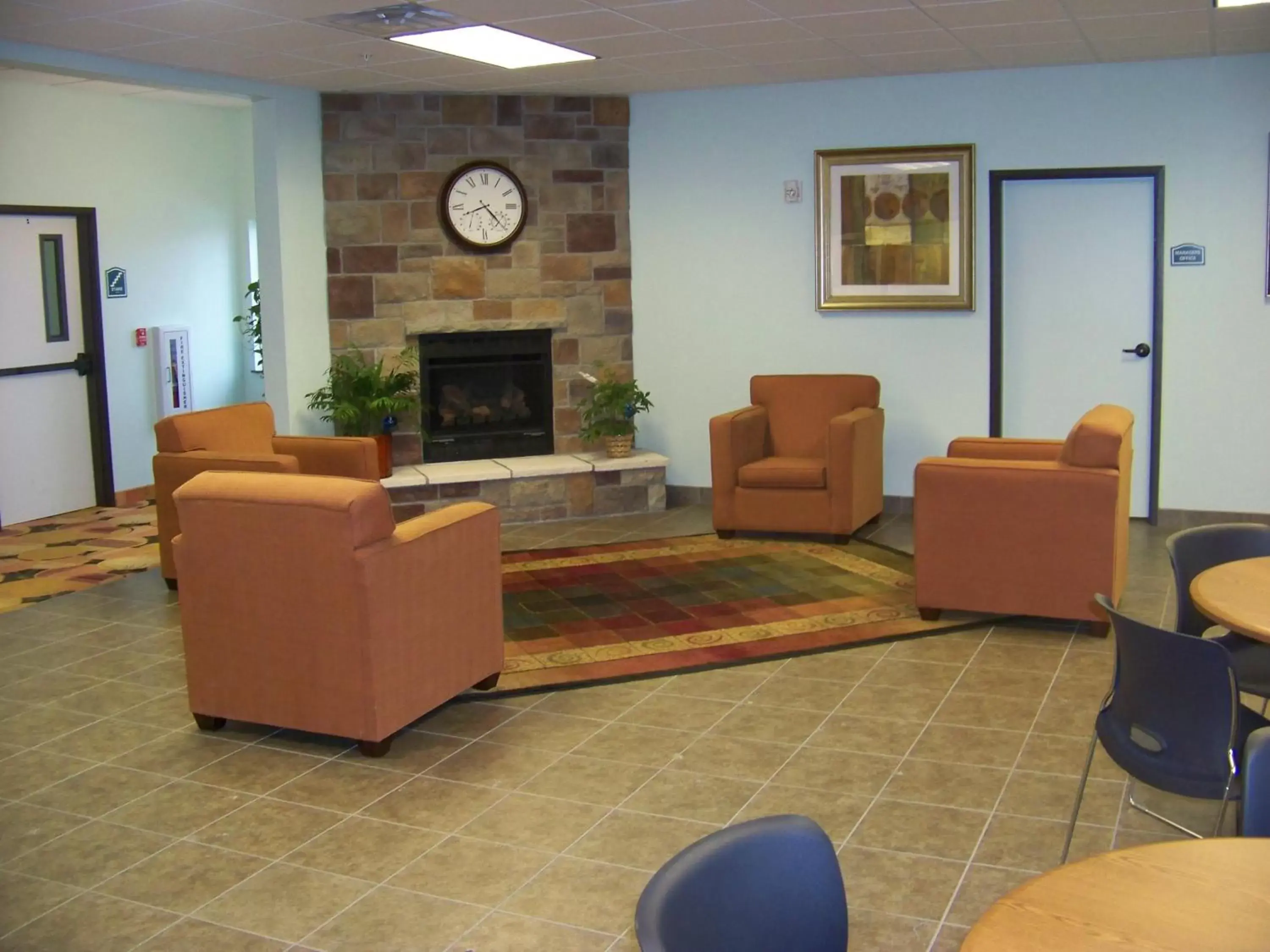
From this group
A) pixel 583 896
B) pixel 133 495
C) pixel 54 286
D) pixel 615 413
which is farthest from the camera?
pixel 133 495

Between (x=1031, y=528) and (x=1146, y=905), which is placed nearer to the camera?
(x=1146, y=905)

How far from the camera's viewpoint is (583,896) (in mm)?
3623

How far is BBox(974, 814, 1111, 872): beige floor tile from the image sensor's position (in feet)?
12.3

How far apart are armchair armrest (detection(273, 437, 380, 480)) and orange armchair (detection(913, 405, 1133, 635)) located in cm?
320

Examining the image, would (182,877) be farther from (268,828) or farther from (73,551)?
(73,551)

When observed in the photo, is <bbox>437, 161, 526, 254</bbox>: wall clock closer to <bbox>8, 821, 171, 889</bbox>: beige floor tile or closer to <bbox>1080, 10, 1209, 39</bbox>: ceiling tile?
<bbox>1080, 10, 1209, 39</bbox>: ceiling tile

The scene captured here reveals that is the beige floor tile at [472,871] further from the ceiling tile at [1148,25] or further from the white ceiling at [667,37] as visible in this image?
the ceiling tile at [1148,25]

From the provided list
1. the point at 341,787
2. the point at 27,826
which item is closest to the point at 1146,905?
the point at 341,787

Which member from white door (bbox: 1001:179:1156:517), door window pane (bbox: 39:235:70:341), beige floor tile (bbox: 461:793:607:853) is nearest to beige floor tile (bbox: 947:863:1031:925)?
beige floor tile (bbox: 461:793:607:853)

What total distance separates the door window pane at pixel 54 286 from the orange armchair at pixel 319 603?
5.19 metres

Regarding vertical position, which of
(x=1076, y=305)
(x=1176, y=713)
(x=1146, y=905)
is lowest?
(x=1176, y=713)

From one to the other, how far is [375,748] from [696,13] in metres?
3.65

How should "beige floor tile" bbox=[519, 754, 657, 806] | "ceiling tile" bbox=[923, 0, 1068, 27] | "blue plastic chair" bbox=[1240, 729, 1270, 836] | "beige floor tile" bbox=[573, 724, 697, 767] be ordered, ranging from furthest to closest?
"ceiling tile" bbox=[923, 0, 1068, 27]
"beige floor tile" bbox=[573, 724, 697, 767]
"beige floor tile" bbox=[519, 754, 657, 806]
"blue plastic chair" bbox=[1240, 729, 1270, 836]

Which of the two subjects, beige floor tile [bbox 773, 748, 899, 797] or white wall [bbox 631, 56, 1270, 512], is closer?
beige floor tile [bbox 773, 748, 899, 797]
